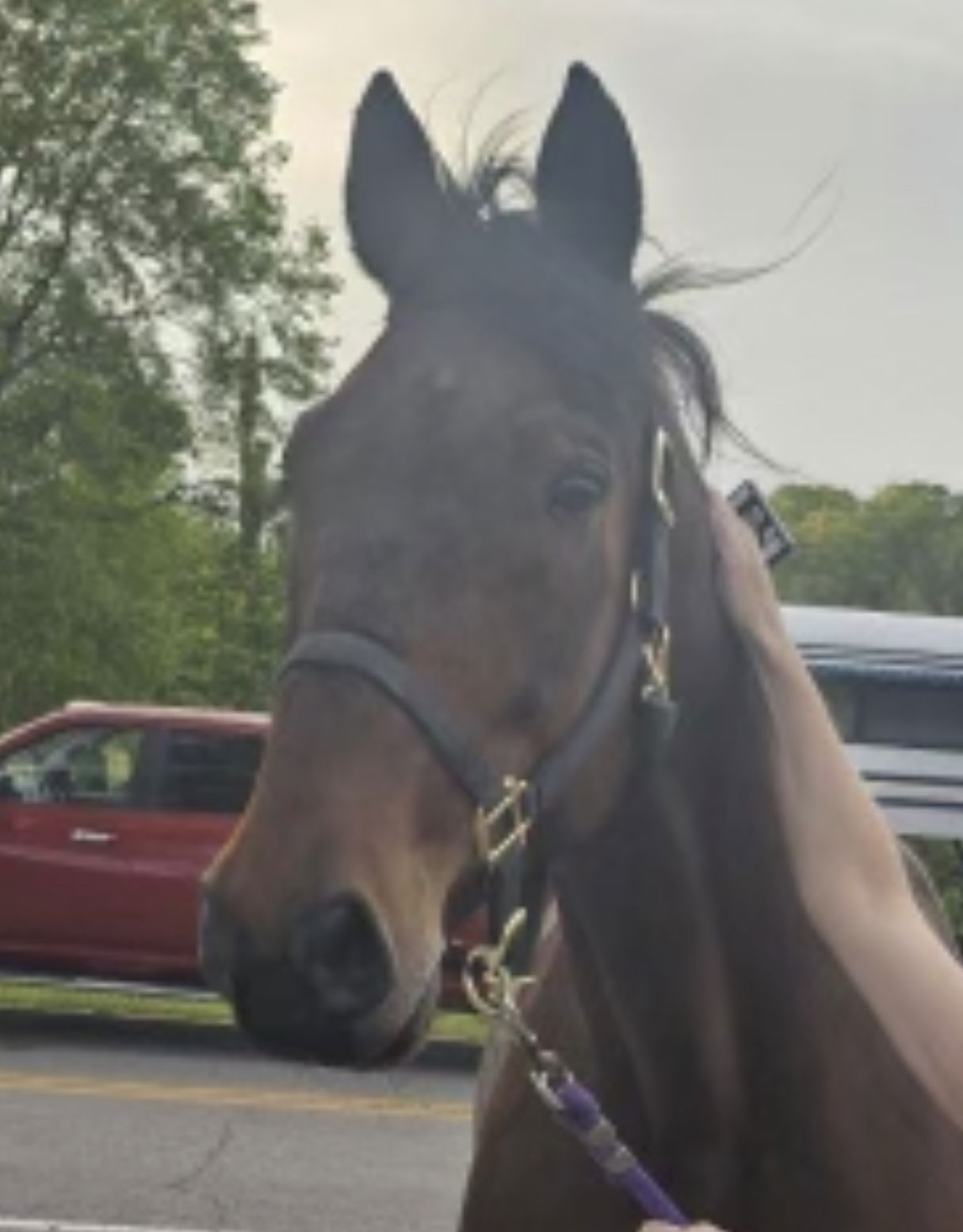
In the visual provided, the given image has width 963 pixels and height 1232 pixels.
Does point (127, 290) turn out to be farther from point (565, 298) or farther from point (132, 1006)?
point (565, 298)

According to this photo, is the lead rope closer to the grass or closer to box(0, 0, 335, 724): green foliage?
the grass

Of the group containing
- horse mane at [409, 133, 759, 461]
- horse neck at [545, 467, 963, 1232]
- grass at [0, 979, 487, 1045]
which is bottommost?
grass at [0, 979, 487, 1045]

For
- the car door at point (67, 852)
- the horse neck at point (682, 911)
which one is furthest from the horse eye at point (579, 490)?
the car door at point (67, 852)

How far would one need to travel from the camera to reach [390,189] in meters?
3.30

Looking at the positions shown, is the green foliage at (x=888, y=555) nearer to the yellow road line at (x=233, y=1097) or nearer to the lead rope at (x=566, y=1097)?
the yellow road line at (x=233, y=1097)

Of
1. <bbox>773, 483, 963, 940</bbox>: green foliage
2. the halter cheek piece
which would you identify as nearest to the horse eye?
the halter cheek piece

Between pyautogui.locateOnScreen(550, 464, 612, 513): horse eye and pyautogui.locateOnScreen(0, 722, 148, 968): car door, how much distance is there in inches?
480

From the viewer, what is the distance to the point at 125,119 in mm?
30750

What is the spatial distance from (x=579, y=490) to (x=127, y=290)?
28.5 m

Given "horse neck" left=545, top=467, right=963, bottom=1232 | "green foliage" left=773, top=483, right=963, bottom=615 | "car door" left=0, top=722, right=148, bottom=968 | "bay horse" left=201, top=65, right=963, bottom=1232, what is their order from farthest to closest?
"green foliage" left=773, top=483, right=963, bottom=615
"car door" left=0, top=722, right=148, bottom=968
"horse neck" left=545, top=467, right=963, bottom=1232
"bay horse" left=201, top=65, right=963, bottom=1232

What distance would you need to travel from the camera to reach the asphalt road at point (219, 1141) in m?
9.67

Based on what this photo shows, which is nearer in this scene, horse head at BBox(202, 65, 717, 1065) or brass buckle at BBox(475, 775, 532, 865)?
horse head at BBox(202, 65, 717, 1065)

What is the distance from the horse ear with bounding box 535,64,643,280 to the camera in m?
3.14

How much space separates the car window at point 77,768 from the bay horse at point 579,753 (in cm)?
1169
